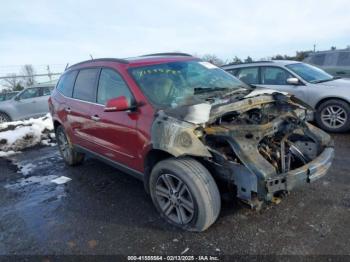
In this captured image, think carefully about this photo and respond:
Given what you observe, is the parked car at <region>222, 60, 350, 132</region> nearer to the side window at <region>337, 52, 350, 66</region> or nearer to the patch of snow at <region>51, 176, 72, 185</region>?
the side window at <region>337, 52, 350, 66</region>

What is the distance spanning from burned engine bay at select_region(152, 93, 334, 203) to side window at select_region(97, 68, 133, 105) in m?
0.76

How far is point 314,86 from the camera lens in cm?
652

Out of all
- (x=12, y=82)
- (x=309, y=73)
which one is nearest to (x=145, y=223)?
(x=309, y=73)

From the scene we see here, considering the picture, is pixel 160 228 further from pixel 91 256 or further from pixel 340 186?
pixel 340 186

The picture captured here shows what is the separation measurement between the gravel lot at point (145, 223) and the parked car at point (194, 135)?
28 centimetres

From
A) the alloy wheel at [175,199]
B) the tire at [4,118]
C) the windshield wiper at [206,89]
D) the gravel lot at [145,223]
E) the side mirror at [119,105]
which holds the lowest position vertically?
the tire at [4,118]

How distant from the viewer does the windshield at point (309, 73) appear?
680cm

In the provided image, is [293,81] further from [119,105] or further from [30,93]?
[30,93]

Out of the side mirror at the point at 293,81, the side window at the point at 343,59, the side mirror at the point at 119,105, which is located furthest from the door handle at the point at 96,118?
the side window at the point at 343,59

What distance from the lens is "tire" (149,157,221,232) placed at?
2.96 metres

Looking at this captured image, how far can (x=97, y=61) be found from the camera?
4488mm

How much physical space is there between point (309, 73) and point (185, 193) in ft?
17.0

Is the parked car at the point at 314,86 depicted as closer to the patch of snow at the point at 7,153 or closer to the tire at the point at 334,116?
the tire at the point at 334,116

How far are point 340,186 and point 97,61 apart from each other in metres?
3.63
